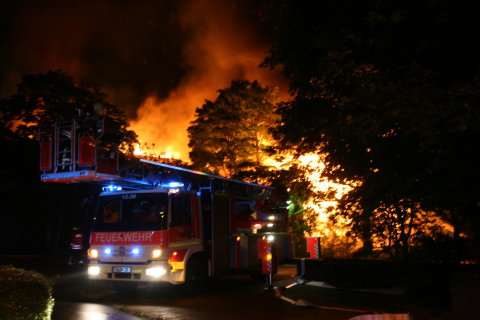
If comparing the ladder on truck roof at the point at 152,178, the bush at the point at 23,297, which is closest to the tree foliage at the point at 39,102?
the ladder on truck roof at the point at 152,178

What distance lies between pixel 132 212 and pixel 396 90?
634 cm

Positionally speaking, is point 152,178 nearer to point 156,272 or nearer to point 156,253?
point 156,253

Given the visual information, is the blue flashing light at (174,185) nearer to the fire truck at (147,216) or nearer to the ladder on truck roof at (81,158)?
the fire truck at (147,216)

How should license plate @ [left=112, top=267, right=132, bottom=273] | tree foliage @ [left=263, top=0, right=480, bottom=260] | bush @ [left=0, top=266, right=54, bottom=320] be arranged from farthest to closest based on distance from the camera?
license plate @ [left=112, top=267, right=132, bottom=273] < tree foliage @ [left=263, top=0, right=480, bottom=260] < bush @ [left=0, top=266, right=54, bottom=320]

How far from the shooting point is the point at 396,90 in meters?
7.82

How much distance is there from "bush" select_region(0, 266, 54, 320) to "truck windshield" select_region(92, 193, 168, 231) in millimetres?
4039

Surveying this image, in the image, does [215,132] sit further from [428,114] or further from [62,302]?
[428,114]

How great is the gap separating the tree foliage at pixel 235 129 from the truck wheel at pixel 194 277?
11.0m

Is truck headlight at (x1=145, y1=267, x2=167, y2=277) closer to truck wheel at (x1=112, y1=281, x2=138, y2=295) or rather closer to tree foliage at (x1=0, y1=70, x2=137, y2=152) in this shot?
truck wheel at (x1=112, y1=281, x2=138, y2=295)

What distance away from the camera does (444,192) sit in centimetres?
846

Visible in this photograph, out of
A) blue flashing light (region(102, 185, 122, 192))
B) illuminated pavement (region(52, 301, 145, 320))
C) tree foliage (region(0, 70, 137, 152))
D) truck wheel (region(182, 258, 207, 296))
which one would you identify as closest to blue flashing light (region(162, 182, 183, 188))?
blue flashing light (region(102, 185, 122, 192))

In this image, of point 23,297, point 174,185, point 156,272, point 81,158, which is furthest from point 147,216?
point 23,297

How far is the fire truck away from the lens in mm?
9727

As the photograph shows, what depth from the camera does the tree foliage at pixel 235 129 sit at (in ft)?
74.5
